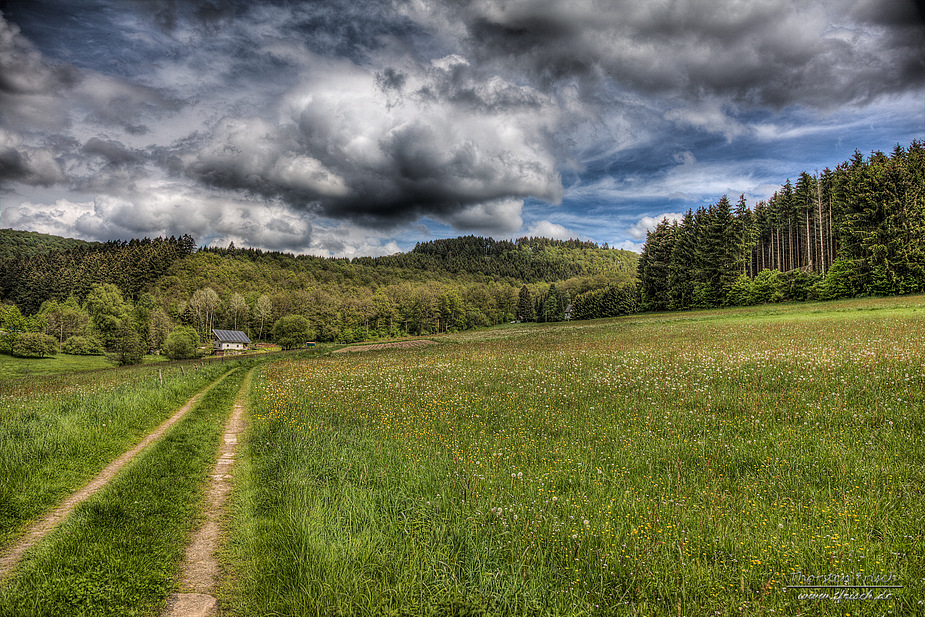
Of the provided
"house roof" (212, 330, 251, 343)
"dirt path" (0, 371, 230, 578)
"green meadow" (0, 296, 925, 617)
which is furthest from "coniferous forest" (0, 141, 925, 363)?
"dirt path" (0, 371, 230, 578)

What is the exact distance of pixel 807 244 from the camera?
236ft

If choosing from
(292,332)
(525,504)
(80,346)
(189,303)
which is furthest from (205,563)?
(189,303)

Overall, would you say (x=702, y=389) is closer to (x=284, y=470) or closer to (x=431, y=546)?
(x=431, y=546)

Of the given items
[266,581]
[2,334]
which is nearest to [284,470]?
[266,581]

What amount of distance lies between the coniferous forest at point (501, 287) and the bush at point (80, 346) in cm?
38

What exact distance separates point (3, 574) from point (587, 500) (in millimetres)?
7518

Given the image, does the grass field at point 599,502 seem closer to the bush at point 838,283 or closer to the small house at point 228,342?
the bush at point 838,283

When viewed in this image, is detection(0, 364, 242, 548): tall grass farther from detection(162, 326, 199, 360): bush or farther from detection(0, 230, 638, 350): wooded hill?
detection(0, 230, 638, 350): wooded hill

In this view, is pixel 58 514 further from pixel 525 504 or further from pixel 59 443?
pixel 525 504

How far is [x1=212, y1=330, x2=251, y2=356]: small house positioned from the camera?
287 ft

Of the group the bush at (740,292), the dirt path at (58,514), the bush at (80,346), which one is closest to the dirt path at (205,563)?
the dirt path at (58,514)

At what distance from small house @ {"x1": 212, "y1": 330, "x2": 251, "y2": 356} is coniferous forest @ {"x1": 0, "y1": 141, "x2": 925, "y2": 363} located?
4.79m

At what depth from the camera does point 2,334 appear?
76.1m

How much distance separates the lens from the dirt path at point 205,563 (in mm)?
4438
